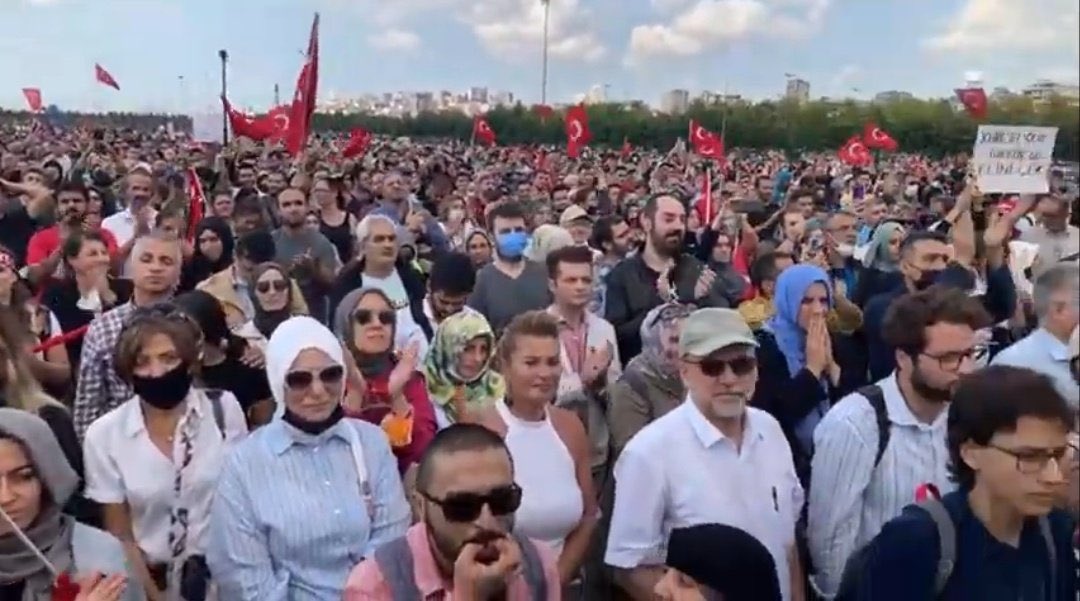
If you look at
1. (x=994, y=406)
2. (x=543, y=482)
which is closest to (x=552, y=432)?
(x=543, y=482)

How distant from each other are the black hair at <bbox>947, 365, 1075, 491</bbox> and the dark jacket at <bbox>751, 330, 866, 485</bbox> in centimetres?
157

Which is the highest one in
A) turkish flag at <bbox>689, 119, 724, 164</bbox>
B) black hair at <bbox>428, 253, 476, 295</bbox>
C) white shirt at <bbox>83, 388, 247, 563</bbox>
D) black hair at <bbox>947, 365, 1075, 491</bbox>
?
turkish flag at <bbox>689, 119, 724, 164</bbox>

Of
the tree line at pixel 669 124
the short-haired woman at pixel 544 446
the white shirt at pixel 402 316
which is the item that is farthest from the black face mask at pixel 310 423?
the tree line at pixel 669 124

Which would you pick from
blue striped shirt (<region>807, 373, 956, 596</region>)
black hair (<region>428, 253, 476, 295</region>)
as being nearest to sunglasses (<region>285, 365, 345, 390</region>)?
blue striped shirt (<region>807, 373, 956, 596</region>)

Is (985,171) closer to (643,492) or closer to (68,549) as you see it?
(643,492)

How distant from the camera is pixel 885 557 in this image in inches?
85.9

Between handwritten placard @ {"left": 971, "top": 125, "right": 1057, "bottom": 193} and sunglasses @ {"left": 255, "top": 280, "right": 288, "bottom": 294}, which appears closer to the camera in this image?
handwritten placard @ {"left": 971, "top": 125, "right": 1057, "bottom": 193}

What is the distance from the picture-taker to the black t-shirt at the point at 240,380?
4.11m

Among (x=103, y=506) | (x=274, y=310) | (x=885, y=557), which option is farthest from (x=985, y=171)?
(x=103, y=506)

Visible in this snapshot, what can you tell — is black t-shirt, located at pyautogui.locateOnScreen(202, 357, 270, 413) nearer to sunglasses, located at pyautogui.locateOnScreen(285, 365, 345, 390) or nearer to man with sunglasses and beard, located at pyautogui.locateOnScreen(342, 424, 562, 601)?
sunglasses, located at pyautogui.locateOnScreen(285, 365, 345, 390)

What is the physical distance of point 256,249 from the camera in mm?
5770

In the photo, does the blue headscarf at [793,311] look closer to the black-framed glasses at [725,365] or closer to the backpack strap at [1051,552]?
the black-framed glasses at [725,365]

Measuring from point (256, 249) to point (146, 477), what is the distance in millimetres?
2577

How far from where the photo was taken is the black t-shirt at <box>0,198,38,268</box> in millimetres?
8234
